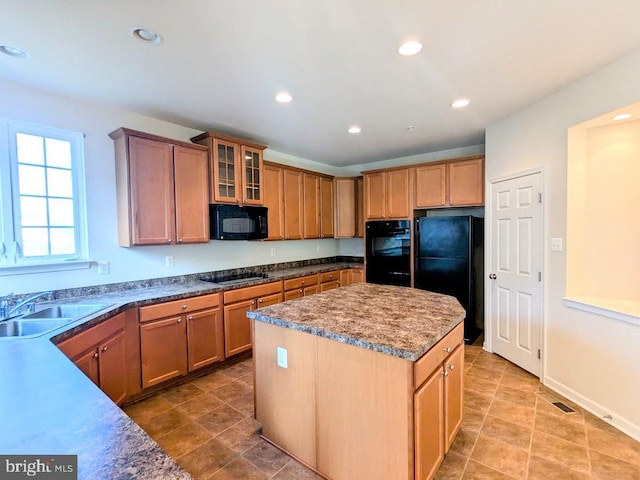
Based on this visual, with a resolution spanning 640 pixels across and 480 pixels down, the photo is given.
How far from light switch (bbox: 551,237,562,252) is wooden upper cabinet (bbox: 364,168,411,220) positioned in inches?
73.9

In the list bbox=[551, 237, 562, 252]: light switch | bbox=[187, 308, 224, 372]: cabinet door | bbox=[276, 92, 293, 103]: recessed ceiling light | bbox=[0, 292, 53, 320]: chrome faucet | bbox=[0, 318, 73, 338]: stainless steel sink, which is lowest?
bbox=[187, 308, 224, 372]: cabinet door

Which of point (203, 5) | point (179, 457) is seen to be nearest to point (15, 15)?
point (203, 5)

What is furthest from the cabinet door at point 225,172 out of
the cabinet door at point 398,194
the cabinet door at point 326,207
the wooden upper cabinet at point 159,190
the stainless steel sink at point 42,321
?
the cabinet door at point 398,194

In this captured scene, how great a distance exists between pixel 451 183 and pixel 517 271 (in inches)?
56.0

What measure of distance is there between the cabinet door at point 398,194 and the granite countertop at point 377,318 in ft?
6.92

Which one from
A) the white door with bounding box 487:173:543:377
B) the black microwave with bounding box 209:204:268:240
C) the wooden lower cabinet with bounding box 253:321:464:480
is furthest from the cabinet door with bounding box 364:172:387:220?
the wooden lower cabinet with bounding box 253:321:464:480

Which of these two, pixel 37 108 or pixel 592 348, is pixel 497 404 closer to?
pixel 592 348

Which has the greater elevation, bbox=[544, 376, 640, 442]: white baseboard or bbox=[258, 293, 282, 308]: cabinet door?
bbox=[258, 293, 282, 308]: cabinet door

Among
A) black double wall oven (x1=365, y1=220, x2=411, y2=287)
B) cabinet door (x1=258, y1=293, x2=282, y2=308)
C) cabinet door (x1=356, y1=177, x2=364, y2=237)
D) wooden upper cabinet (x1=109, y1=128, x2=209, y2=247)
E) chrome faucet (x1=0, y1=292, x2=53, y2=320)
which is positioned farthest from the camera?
cabinet door (x1=356, y1=177, x2=364, y2=237)

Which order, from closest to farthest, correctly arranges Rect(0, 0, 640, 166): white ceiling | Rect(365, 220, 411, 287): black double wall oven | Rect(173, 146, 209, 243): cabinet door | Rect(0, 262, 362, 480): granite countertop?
Rect(0, 262, 362, 480): granite countertop < Rect(0, 0, 640, 166): white ceiling < Rect(173, 146, 209, 243): cabinet door < Rect(365, 220, 411, 287): black double wall oven

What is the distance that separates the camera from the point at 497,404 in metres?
2.56

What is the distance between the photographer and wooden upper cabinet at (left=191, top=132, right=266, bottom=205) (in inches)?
134

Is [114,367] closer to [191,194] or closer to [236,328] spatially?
[236,328]

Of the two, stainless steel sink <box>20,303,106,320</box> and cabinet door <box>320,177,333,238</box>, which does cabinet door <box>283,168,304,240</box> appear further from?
stainless steel sink <box>20,303,106,320</box>
